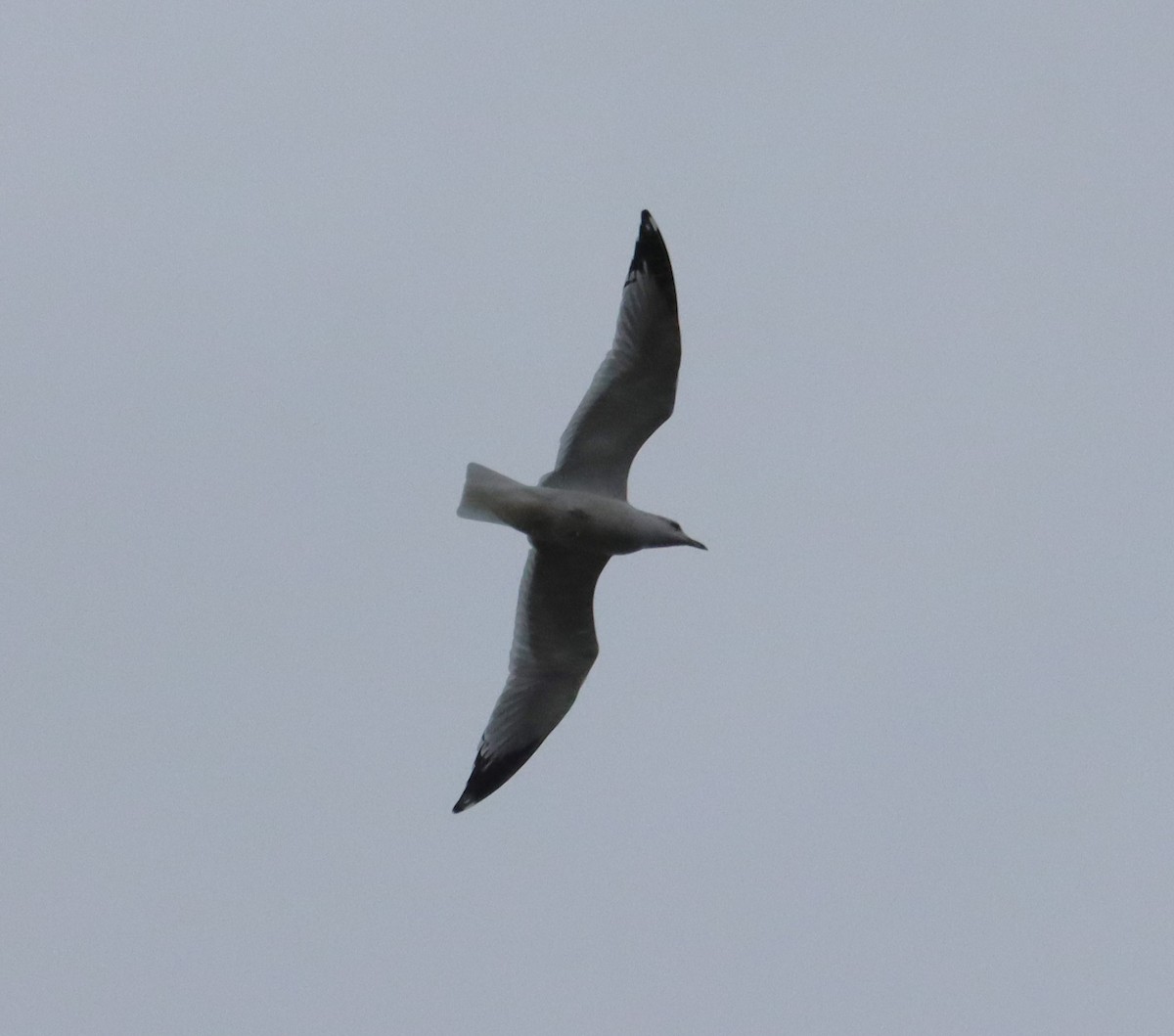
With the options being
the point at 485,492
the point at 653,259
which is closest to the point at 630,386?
the point at 653,259

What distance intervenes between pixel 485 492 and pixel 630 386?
1274 mm

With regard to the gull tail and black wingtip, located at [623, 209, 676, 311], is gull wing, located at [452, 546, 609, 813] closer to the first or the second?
the gull tail

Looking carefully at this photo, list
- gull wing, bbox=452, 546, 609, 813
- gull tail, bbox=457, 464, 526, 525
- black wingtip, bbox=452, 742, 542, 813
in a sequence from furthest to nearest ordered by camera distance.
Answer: black wingtip, bbox=452, 742, 542, 813, gull wing, bbox=452, 546, 609, 813, gull tail, bbox=457, 464, 526, 525

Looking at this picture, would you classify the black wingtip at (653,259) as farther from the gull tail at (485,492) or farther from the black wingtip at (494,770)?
the black wingtip at (494,770)

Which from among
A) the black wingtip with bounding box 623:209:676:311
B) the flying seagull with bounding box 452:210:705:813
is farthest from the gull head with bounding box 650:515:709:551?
the black wingtip with bounding box 623:209:676:311

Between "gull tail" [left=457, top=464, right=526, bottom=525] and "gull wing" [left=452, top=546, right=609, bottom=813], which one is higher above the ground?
"gull tail" [left=457, top=464, right=526, bottom=525]

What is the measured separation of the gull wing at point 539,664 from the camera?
1481cm

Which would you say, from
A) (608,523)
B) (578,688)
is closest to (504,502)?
(608,523)

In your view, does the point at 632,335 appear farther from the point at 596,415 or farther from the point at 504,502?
the point at 504,502

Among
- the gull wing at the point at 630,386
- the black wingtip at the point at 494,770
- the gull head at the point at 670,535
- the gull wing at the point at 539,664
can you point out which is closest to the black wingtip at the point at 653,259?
the gull wing at the point at 630,386

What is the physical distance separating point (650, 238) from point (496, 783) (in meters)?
4.21

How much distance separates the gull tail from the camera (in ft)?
46.3

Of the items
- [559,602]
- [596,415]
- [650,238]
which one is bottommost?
[559,602]

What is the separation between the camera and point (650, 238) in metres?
14.5
